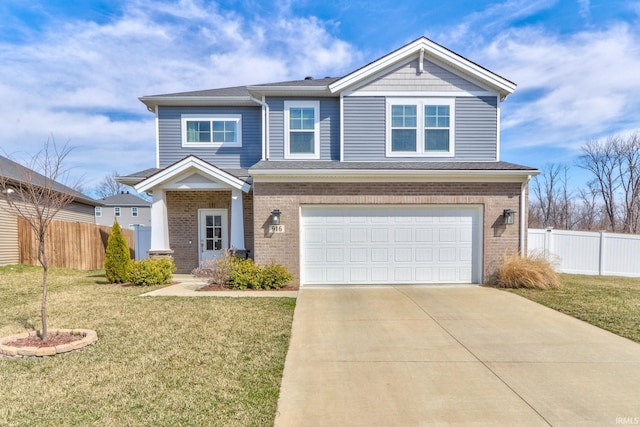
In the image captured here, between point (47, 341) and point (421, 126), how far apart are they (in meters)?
10.4

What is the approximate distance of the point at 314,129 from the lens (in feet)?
36.9

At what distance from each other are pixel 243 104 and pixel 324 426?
1120cm

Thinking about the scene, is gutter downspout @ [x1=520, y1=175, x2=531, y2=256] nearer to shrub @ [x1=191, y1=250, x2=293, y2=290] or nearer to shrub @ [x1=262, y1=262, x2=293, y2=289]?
shrub @ [x1=191, y1=250, x2=293, y2=290]

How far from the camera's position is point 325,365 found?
4395 mm

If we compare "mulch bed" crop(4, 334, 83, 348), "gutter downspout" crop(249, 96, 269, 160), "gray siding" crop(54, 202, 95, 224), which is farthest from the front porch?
"gray siding" crop(54, 202, 95, 224)

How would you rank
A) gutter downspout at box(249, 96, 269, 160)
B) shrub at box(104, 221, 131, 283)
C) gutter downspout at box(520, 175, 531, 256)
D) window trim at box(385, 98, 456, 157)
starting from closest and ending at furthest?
1. gutter downspout at box(520, 175, 531, 256)
2. shrub at box(104, 221, 131, 283)
3. window trim at box(385, 98, 456, 157)
4. gutter downspout at box(249, 96, 269, 160)

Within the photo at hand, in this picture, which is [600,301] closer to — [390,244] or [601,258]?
[390,244]

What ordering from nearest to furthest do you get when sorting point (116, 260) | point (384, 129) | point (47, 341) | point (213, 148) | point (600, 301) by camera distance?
point (47, 341) < point (600, 301) < point (116, 260) < point (384, 129) < point (213, 148)

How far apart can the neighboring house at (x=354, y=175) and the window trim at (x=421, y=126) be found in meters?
0.03

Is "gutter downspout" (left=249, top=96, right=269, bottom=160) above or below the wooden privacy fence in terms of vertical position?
above

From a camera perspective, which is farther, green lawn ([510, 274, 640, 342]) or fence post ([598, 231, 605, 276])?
fence post ([598, 231, 605, 276])

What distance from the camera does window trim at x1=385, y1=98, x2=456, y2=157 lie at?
35.3 feet

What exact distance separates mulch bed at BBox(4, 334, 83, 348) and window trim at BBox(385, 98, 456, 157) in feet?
29.8

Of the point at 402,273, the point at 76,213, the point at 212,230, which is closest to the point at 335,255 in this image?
the point at 402,273
